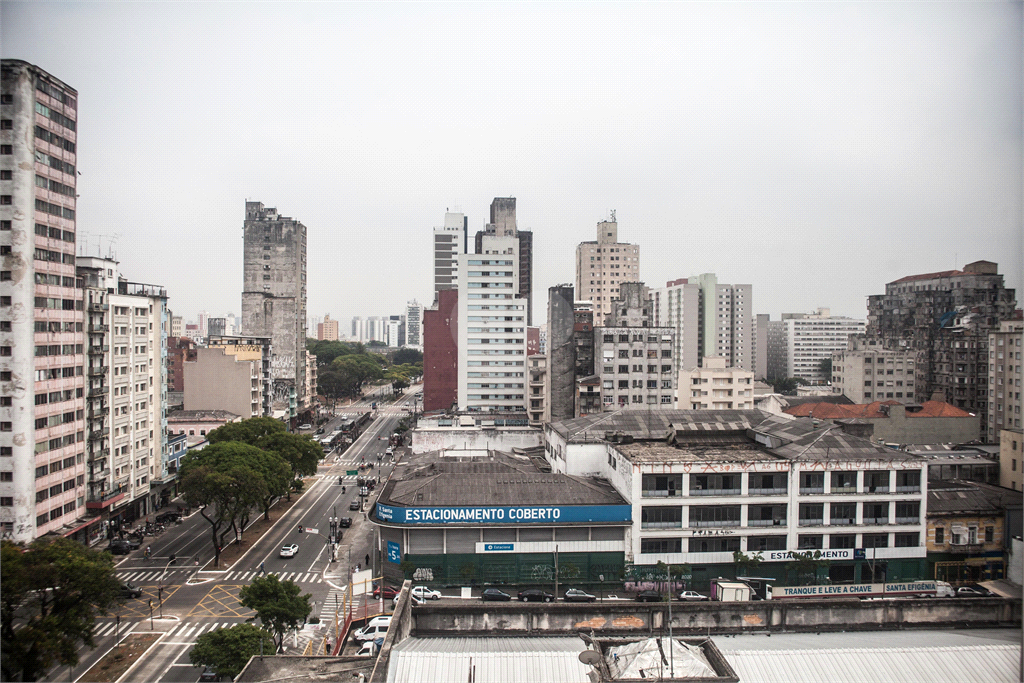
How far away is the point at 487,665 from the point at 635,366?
2934 cm

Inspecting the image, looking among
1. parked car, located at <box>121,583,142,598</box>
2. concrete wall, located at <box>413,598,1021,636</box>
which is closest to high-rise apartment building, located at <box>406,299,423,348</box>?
parked car, located at <box>121,583,142,598</box>

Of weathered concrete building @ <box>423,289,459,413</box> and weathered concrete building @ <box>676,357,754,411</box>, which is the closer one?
weathered concrete building @ <box>676,357,754,411</box>

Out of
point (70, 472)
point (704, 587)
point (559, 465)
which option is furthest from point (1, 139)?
point (704, 587)

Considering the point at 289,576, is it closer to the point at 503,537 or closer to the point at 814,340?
the point at 503,537

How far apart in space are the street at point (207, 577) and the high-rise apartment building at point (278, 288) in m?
25.7

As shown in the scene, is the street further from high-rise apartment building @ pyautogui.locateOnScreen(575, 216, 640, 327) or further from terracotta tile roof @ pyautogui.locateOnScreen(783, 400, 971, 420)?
high-rise apartment building @ pyautogui.locateOnScreen(575, 216, 640, 327)

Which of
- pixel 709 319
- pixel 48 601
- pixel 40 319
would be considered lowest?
pixel 48 601

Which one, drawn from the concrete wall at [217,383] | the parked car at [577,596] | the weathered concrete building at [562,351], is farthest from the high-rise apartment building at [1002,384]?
the concrete wall at [217,383]

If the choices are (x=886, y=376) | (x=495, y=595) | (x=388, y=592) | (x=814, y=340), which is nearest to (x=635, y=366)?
(x=495, y=595)

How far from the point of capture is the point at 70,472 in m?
21.7

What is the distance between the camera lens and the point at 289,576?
20.5 m

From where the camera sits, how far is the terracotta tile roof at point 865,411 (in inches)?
1383

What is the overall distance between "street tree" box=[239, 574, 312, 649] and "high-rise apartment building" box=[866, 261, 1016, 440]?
36970mm

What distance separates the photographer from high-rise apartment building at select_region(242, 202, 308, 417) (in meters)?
54.9
